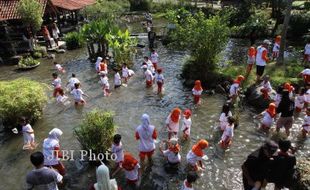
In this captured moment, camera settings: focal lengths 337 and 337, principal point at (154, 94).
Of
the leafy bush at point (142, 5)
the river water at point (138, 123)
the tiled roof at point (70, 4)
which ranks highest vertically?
the tiled roof at point (70, 4)

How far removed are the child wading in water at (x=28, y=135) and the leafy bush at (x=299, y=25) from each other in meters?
24.7

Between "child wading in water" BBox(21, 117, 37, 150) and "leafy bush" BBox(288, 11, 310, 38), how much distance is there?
2469cm

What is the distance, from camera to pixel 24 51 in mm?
25672

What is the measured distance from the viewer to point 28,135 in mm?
12016

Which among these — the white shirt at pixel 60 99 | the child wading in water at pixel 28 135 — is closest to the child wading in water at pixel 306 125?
the child wading in water at pixel 28 135

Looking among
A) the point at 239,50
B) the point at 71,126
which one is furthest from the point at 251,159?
the point at 239,50

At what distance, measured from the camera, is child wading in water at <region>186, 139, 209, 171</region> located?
984 cm

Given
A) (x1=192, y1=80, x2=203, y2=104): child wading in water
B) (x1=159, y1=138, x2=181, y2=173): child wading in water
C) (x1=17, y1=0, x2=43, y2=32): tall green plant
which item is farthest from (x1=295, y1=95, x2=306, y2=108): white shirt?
(x1=17, y1=0, x2=43, y2=32): tall green plant

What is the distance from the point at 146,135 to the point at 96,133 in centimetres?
173

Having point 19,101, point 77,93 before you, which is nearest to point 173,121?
point 77,93

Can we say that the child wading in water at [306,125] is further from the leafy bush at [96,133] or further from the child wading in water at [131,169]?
the leafy bush at [96,133]

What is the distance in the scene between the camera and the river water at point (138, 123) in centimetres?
1035

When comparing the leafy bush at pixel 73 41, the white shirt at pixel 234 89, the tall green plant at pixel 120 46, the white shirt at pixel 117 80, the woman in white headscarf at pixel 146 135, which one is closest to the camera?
the woman in white headscarf at pixel 146 135

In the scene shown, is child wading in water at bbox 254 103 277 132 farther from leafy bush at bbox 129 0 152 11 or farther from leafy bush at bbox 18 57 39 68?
leafy bush at bbox 129 0 152 11
